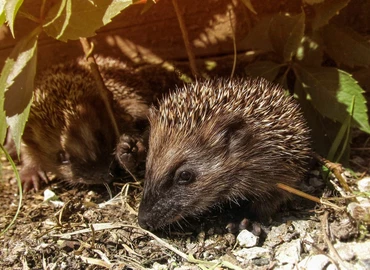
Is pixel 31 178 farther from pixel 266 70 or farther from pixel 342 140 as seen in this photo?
pixel 342 140

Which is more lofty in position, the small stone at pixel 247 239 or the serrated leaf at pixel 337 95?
the serrated leaf at pixel 337 95

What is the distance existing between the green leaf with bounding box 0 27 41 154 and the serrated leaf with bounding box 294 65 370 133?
160cm

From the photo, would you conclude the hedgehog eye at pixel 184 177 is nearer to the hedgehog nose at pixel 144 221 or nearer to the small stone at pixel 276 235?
the hedgehog nose at pixel 144 221

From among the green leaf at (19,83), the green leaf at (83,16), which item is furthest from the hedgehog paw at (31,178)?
the green leaf at (83,16)

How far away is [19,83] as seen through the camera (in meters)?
2.68

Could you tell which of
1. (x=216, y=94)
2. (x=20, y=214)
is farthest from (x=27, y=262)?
(x=216, y=94)

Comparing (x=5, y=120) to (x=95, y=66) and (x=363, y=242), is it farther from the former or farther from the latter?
(x=363, y=242)

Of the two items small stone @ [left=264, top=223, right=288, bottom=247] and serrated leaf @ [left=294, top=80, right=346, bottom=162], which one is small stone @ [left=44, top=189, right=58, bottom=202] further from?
serrated leaf @ [left=294, top=80, right=346, bottom=162]

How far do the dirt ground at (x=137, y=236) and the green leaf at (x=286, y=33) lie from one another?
76cm

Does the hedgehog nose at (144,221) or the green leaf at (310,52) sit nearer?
the hedgehog nose at (144,221)

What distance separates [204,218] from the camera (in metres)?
2.76

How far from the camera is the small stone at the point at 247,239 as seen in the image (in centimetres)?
250

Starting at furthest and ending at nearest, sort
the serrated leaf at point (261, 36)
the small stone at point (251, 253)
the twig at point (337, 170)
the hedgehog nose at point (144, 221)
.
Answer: the serrated leaf at point (261, 36) → the twig at point (337, 170) → the hedgehog nose at point (144, 221) → the small stone at point (251, 253)

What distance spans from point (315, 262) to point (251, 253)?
318 mm
